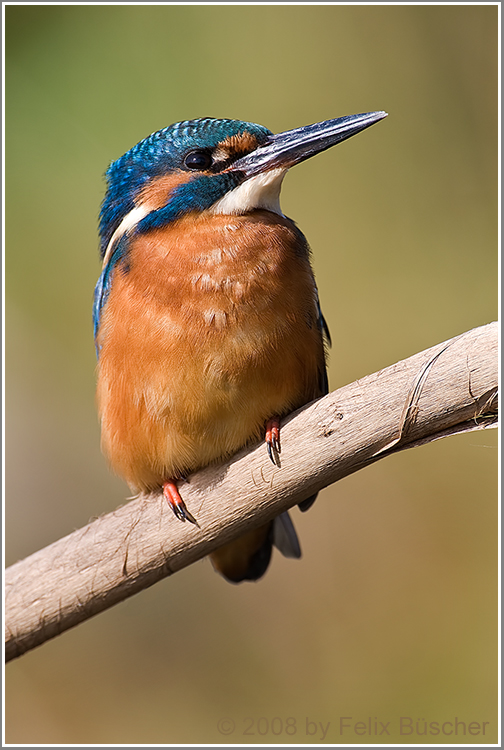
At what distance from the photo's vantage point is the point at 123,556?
1.40m

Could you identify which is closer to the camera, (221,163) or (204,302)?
(204,302)

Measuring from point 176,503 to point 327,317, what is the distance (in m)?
1.37

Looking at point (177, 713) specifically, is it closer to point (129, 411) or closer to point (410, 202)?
point (129, 411)

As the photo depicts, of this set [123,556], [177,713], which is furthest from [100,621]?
[123,556]

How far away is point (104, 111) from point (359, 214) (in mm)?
1140

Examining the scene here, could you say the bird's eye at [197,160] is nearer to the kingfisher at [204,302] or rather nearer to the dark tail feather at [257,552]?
the kingfisher at [204,302]

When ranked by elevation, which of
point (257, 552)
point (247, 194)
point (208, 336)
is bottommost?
point (257, 552)

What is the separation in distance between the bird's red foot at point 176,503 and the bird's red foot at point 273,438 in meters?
0.25

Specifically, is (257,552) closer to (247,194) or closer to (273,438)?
(273,438)

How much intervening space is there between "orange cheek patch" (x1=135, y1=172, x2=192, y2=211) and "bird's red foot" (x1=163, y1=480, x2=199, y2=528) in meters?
0.65

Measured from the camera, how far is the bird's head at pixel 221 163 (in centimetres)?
138

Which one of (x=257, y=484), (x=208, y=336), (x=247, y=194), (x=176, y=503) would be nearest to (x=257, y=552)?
(x=176, y=503)

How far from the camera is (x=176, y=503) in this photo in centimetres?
138

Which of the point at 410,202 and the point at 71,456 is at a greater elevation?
the point at 410,202
